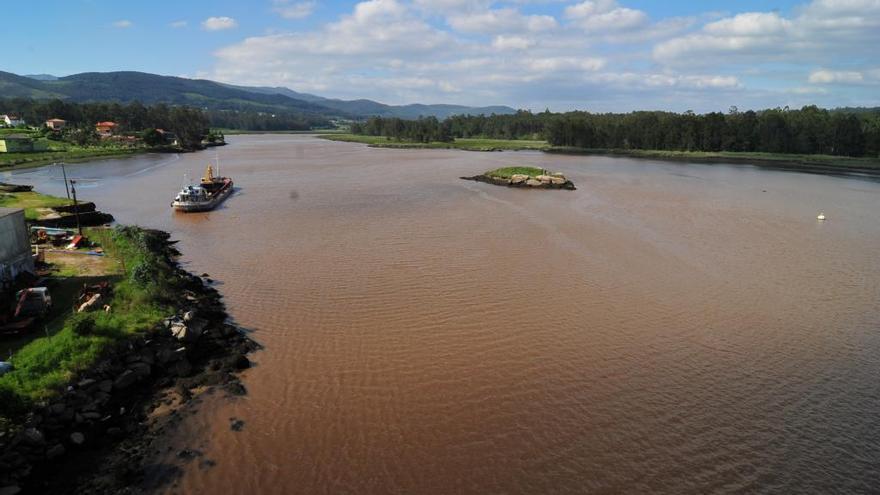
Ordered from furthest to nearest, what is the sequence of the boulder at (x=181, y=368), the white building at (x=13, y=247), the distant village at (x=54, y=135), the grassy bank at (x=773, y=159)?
the grassy bank at (x=773, y=159) → the distant village at (x=54, y=135) → the white building at (x=13, y=247) → the boulder at (x=181, y=368)

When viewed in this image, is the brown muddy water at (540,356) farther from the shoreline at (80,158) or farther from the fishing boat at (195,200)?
the shoreline at (80,158)

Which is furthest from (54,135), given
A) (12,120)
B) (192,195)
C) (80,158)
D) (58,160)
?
(192,195)

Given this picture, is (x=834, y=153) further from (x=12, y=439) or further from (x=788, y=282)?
(x=12, y=439)

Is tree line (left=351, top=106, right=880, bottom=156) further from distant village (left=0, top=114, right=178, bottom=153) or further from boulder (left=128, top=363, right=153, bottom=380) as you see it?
boulder (left=128, top=363, right=153, bottom=380)

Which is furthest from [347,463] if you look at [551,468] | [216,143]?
[216,143]

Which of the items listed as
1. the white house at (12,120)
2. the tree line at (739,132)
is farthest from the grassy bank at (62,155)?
the tree line at (739,132)

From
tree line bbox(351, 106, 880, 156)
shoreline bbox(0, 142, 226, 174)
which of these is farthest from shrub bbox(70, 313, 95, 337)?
tree line bbox(351, 106, 880, 156)

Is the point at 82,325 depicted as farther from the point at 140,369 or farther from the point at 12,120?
the point at 12,120
